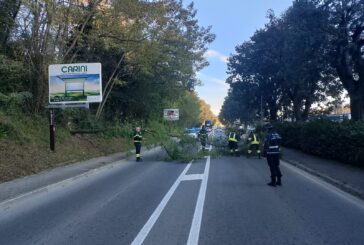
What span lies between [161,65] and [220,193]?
82.1 feet

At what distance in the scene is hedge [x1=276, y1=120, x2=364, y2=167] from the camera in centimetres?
1619

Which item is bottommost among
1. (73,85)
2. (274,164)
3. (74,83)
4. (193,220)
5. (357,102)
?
(193,220)

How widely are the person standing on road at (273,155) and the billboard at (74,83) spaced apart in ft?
38.5

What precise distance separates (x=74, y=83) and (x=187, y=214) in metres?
14.9

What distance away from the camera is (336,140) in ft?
61.3

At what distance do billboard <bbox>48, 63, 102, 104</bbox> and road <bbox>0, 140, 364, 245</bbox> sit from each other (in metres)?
8.74

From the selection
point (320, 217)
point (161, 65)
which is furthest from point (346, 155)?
point (161, 65)

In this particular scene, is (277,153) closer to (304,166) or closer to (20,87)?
(304,166)

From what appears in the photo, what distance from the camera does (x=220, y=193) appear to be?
11.3m

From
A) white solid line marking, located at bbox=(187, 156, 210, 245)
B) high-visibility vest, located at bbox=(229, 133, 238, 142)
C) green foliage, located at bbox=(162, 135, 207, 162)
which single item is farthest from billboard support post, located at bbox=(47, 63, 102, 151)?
white solid line marking, located at bbox=(187, 156, 210, 245)

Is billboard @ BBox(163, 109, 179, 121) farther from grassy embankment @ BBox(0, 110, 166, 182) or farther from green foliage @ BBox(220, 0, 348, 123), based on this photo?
grassy embankment @ BBox(0, 110, 166, 182)

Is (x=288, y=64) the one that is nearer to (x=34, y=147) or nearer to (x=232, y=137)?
(x=232, y=137)

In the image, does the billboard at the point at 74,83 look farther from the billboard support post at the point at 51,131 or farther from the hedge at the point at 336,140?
the hedge at the point at 336,140

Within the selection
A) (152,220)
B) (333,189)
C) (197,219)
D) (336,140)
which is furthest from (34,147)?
(336,140)
